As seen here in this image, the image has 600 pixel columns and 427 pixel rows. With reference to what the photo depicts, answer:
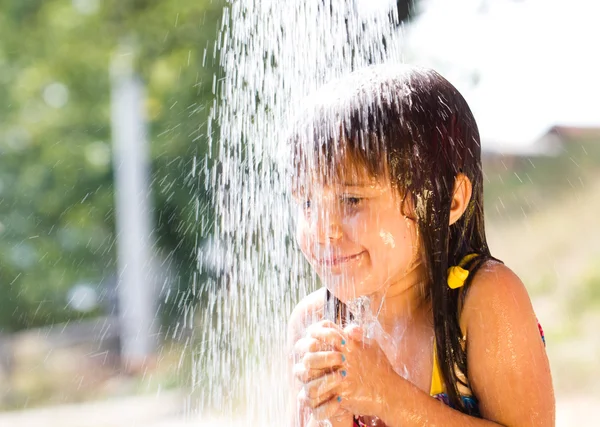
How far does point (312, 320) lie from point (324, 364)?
0.46 meters

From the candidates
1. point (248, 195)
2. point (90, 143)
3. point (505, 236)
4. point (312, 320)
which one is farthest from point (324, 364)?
point (90, 143)

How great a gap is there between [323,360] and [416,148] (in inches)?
20.4

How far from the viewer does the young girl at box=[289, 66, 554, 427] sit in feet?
5.21

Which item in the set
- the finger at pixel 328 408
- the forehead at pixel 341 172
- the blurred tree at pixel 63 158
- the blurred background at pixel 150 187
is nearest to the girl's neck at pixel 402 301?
the forehead at pixel 341 172

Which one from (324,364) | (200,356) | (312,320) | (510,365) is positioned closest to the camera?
(324,364)

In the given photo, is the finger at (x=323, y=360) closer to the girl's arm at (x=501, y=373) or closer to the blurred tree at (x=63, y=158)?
the girl's arm at (x=501, y=373)

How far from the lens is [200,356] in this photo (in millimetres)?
6551

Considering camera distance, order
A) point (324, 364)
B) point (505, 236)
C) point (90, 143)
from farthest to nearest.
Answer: point (90, 143) → point (505, 236) → point (324, 364)

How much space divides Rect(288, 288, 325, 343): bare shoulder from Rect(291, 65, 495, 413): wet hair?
0.97 feet

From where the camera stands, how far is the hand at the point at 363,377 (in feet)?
5.07

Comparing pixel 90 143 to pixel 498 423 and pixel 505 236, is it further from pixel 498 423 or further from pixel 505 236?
pixel 498 423

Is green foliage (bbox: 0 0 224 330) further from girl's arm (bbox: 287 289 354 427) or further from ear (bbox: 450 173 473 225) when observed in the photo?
ear (bbox: 450 173 473 225)

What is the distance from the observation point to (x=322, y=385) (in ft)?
5.02

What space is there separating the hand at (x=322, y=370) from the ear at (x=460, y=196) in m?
0.44
